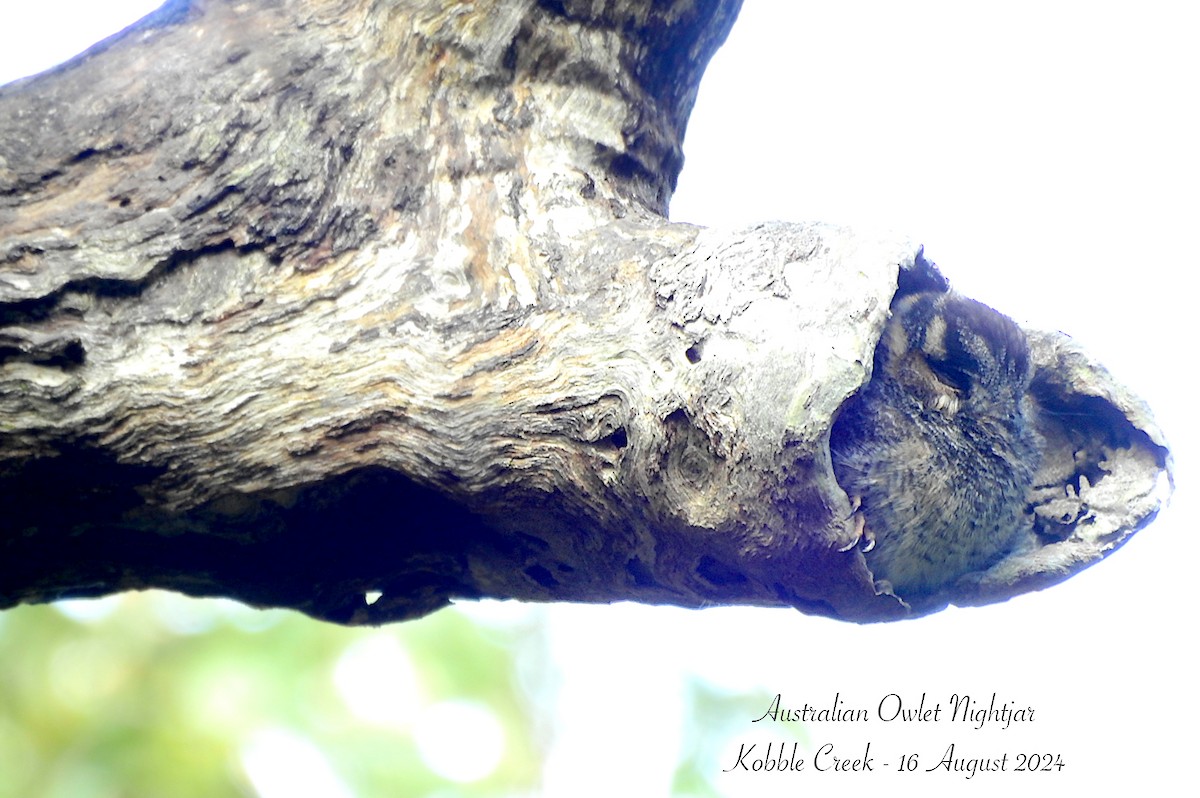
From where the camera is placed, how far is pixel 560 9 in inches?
88.7

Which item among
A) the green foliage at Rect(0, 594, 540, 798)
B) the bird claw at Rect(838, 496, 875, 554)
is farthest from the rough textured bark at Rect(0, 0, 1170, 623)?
the green foliage at Rect(0, 594, 540, 798)

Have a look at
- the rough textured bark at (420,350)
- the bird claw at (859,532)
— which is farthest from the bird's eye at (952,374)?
the bird claw at (859,532)

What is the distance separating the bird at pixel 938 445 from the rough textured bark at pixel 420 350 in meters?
0.05

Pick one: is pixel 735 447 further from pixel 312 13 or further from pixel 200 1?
pixel 200 1

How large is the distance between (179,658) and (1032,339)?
23.3 ft

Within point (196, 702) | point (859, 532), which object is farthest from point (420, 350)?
point (196, 702)

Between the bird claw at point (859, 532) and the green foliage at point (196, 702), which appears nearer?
the bird claw at point (859, 532)

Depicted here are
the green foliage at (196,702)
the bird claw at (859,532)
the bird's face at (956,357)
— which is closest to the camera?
the bird claw at (859,532)

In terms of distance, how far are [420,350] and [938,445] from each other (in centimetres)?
83

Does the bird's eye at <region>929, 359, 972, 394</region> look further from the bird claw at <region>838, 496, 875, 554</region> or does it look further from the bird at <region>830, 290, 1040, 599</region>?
the bird claw at <region>838, 496, 875, 554</region>

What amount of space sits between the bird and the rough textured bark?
0.17 ft

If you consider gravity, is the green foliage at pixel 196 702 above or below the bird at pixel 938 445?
below

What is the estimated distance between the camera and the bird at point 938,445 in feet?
5.44

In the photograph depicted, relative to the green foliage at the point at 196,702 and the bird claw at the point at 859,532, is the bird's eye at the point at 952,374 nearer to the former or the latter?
the bird claw at the point at 859,532
